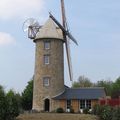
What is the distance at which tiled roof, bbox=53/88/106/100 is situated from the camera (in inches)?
2497

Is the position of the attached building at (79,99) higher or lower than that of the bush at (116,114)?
higher

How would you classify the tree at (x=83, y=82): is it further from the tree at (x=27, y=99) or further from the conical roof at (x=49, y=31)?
the conical roof at (x=49, y=31)

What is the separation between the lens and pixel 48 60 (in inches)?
2571

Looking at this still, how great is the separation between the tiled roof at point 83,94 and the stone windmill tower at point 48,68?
3.05 feet

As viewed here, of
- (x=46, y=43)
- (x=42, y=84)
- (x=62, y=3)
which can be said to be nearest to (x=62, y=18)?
(x=62, y=3)

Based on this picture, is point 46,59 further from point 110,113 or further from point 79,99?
point 110,113

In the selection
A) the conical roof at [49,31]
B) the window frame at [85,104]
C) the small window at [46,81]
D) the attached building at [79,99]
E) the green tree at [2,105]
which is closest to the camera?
the green tree at [2,105]

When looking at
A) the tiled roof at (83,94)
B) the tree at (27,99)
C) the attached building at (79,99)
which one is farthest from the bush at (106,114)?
the tree at (27,99)

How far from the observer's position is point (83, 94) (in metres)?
64.8

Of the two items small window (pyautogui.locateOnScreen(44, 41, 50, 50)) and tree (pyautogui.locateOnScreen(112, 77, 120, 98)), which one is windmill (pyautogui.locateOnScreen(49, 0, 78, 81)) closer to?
small window (pyautogui.locateOnScreen(44, 41, 50, 50))

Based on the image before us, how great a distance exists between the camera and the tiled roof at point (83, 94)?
6342 cm

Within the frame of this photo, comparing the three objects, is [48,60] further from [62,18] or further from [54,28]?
[62,18]

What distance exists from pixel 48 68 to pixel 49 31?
5.57 m

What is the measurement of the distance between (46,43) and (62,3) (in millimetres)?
10136
